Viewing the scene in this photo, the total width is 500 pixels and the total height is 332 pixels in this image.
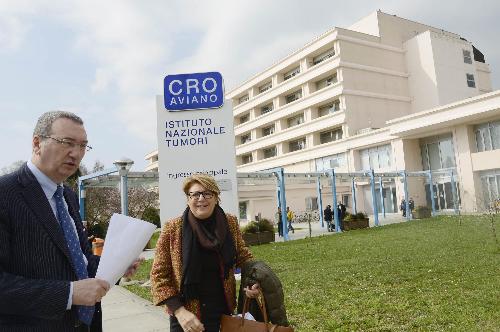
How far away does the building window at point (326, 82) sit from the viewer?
4491 centimetres

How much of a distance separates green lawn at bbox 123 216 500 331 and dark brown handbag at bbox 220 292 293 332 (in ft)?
9.59

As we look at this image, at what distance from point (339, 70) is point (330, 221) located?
77.0 ft

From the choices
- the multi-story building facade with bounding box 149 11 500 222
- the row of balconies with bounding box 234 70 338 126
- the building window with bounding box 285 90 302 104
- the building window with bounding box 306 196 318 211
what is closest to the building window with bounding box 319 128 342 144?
the multi-story building facade with bounding box 149 11 500 222

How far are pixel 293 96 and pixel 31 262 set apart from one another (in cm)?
5042

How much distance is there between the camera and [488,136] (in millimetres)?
31391

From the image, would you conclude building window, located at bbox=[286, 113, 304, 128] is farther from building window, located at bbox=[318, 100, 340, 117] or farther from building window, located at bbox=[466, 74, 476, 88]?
building window, located at bbox=[466, 74, 476, 88]

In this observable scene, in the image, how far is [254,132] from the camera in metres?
56.2

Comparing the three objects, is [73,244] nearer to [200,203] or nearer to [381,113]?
[200,203]

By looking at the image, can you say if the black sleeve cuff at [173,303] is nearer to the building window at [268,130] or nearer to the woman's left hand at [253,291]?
the woman's left hand at [253,291]

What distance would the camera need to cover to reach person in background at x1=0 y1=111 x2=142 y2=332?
180 centimetres

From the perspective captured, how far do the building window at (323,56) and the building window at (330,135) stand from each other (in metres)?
8.26

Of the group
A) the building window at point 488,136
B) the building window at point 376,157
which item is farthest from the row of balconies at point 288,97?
the building window at point 488,136

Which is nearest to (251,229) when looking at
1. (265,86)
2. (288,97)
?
(288,97)

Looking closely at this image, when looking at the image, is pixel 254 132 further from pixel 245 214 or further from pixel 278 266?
pixel 278 266
